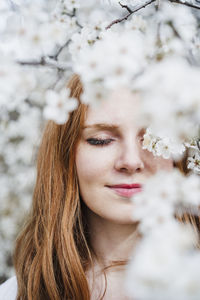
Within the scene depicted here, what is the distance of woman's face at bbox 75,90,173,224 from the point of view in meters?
1.41

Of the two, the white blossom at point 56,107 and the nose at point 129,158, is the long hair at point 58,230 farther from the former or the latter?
the white blossom at point 56,107

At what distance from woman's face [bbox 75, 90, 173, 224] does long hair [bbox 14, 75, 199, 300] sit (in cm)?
14

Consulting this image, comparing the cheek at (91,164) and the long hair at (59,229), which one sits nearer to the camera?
the cheek at (91,164)

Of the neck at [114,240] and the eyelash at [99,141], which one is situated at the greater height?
the eyelash at [99,141]

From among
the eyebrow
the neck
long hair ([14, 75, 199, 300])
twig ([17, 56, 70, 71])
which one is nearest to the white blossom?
twig ([17, 56, 70, 71])

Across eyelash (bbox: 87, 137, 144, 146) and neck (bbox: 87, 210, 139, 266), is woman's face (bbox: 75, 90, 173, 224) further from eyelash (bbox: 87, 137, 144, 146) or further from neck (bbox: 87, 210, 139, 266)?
neck (bbox: 87, 210, 139, 266)

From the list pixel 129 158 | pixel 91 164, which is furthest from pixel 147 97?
pixel 91 164

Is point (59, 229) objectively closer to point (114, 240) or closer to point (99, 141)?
point (114, 240)

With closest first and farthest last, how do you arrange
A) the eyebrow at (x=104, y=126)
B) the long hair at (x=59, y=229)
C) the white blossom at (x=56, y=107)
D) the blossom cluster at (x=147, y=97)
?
the blossom cluster at (x=147, y=97) < the white blossom at (x=56, y=107) < the eyebrow at (x=104, y=126) < the long hair at (x=59, y=229)

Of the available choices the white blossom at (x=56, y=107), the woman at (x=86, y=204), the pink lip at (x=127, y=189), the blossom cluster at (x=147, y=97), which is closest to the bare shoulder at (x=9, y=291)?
the woman at (x=86, y=204)

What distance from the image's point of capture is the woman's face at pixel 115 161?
4.62ft

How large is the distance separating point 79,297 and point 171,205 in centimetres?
114

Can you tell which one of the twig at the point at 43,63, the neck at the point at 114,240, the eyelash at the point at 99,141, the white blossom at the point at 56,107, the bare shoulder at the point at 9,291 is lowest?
the bare shoulder at the point at 9,291

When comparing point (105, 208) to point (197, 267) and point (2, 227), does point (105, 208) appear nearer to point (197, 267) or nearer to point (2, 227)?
point (197, 267)
